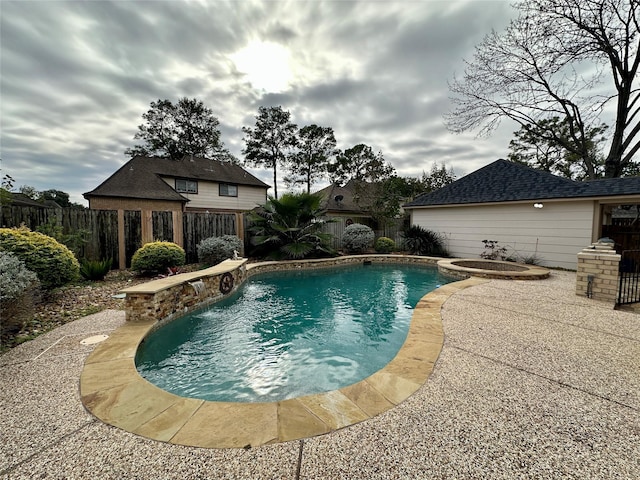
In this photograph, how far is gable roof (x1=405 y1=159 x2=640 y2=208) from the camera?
27.1 ft

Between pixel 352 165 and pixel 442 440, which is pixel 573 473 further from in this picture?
pixel 352 165

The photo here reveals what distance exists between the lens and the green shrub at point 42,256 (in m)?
4.19

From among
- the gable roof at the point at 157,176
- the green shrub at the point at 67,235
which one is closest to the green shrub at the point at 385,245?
the green shrub at the point at 67,235

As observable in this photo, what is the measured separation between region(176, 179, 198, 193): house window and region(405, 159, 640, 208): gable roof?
14.4 meters

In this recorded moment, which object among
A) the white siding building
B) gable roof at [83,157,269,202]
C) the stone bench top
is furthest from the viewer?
gable roof at [83,157,269,202]

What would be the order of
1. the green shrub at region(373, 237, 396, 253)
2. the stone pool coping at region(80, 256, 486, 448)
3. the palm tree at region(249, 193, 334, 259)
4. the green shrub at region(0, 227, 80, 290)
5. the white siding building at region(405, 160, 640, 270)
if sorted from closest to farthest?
the stone pool coping at region(80, 256, 486, 448), the green shrub at region(0, 227, 80, 290), the white siding building at region(405, 160, 640, 270), the palm tree at region(249, 193, 334, 259), the green shrub at region(373, 237, 396, 253)

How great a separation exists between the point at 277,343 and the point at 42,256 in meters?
4.33

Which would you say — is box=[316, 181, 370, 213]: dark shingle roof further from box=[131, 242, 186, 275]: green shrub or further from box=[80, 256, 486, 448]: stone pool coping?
box=[80, 256, 486, 448]: stone pool coping

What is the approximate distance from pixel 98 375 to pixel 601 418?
4.24 meters

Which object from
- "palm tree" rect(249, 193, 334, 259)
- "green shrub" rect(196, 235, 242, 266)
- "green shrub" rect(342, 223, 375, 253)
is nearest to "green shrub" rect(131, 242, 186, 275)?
"green shrub" rect(196, 235, 242, 266)

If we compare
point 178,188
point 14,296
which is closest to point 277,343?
point 14,296

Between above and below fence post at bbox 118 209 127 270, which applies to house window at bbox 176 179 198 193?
above

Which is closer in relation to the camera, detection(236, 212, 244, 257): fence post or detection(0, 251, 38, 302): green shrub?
detection(0, 251, 38, 302): green shrub

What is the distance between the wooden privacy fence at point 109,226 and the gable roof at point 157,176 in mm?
7834
